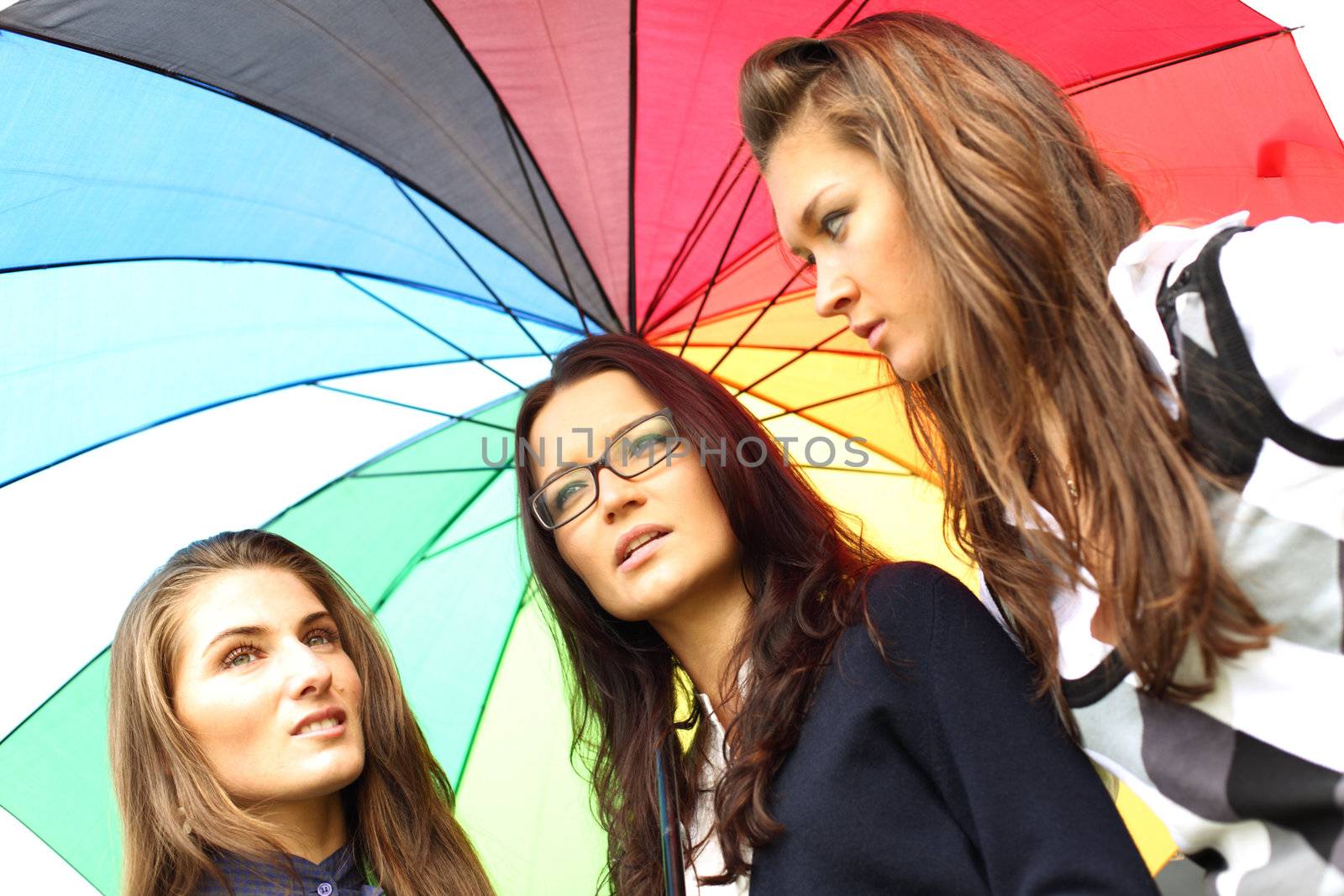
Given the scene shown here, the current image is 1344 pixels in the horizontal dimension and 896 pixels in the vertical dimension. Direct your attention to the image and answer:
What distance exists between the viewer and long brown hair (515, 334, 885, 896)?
2361 mm

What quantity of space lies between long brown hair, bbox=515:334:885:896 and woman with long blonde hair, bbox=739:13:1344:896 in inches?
15.2

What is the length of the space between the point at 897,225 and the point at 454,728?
6.93 ft

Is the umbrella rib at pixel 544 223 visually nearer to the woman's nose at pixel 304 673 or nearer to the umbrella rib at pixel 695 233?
the umbrella rib at pixel 695 233

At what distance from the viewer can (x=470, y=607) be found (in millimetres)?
3586

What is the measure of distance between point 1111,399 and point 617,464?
1126mm

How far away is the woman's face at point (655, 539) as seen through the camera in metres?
2.54

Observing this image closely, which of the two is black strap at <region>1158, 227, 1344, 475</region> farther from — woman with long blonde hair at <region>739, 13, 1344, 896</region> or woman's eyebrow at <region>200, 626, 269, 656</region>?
woman's eyebrow at <region>200, 626, 269, 656</region>

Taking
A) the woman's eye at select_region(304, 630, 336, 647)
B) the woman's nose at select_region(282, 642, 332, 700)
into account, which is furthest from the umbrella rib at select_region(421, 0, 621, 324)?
the woman's nose at select_region(282, 642, 332, 700)

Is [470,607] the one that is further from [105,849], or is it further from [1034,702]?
[1034,702]

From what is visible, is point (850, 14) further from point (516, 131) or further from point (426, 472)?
point (426, 472)

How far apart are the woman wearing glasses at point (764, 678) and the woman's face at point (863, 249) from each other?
18.7 inches

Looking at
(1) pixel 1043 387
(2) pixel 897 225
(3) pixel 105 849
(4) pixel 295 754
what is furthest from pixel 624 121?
(3) pixel 105 849

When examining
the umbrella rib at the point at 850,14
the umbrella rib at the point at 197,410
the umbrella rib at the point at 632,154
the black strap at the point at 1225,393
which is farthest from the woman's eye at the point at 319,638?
the black strap at the point at 1225,393

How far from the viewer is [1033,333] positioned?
1964 mm
